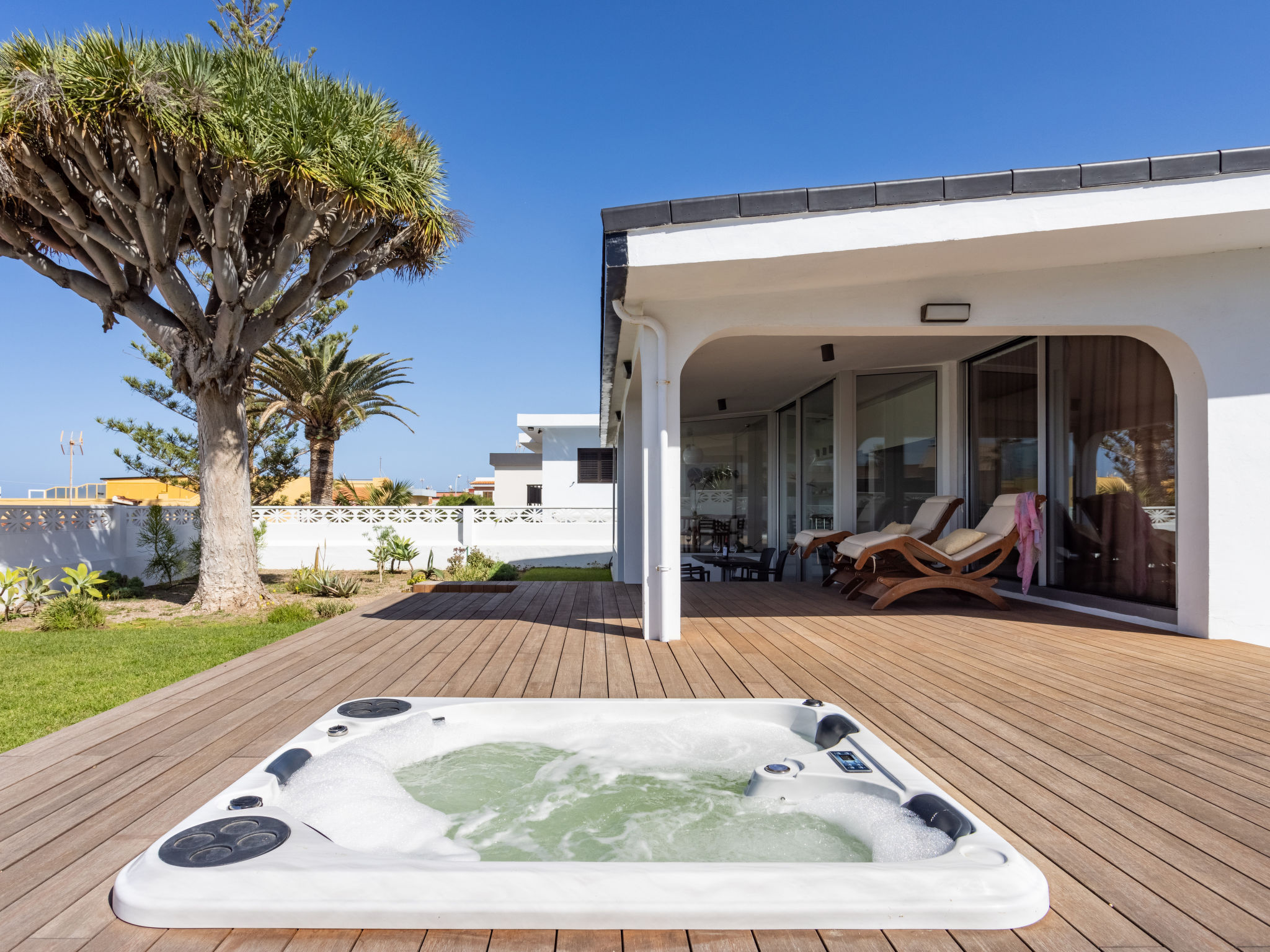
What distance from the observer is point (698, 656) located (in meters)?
4.57

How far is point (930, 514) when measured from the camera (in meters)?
7.21

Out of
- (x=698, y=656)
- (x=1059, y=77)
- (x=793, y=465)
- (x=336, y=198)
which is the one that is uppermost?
(x=1059, y=77)

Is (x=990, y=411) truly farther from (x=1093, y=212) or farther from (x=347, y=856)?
(x=347, y=856)

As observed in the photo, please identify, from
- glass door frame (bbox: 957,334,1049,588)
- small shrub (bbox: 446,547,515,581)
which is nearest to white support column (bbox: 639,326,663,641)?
glass door frame (bbox: 957,334,1049,588)

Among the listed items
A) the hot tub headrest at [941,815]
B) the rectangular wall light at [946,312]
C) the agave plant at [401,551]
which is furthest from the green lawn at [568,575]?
the hot tub headrest at [941,815]

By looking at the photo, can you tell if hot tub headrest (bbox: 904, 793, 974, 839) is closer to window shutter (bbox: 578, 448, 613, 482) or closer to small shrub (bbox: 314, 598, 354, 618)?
small shrub (bbox: 314, 598, 354, 618)

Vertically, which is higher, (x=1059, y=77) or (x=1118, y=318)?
(x=1059, y=77)

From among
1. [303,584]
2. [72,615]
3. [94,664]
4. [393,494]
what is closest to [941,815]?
[94,664]

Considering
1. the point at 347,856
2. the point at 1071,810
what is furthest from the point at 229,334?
the point at 1071,810

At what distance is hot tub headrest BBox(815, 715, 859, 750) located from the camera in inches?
110

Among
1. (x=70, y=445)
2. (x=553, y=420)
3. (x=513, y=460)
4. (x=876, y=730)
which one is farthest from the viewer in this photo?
A: (x=70, y=445)

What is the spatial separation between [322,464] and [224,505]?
25.5 feet

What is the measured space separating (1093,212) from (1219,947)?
413 centimetres

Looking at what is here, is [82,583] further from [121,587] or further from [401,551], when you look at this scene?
[401,551]
